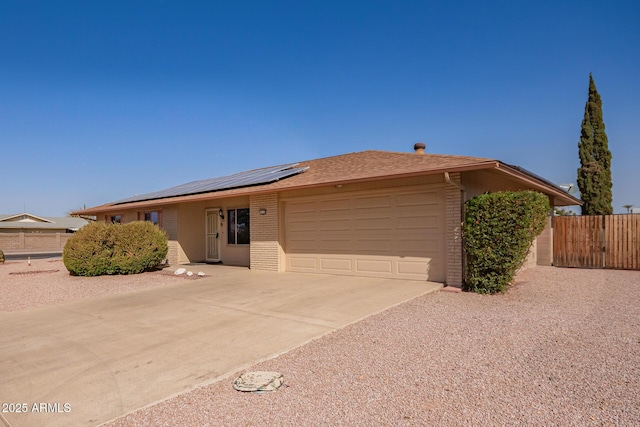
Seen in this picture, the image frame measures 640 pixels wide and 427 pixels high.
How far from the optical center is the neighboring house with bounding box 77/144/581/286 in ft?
28.8

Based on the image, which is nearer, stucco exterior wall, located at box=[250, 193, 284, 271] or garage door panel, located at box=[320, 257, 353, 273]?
garage door panel, located at box=[320, 257, 353, 273]

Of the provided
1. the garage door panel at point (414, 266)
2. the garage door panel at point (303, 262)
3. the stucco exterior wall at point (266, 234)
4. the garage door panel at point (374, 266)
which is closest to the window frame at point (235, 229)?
the stucco exterior wall at point (266, 234)

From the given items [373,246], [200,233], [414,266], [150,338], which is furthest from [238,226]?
[150,338]

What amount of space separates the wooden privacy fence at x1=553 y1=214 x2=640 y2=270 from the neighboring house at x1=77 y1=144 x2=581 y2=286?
57cm

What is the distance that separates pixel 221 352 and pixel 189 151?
17.9m

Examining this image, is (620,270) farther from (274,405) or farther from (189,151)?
(189,151)

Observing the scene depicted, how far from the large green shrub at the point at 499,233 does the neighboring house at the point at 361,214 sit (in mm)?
649

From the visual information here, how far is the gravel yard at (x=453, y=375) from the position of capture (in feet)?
9.76

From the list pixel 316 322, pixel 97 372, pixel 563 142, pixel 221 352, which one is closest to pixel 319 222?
pixel 316 322

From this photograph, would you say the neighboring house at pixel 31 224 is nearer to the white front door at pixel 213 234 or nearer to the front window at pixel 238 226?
the white front door at pixel 213 234

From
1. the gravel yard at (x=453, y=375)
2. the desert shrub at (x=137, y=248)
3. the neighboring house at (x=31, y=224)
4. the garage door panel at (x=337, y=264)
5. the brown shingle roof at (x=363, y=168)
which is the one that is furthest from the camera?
the neighboring house at (x=31, y=224)

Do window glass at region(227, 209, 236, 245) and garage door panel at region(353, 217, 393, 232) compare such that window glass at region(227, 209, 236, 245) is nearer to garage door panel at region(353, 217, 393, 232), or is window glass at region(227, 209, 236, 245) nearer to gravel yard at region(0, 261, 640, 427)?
garage door panel at region(353, 217, 393, 232)

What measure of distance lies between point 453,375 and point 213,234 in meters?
13.7

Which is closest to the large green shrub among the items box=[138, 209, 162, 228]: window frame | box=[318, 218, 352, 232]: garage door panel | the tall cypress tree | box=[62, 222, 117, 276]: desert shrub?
box=[318, 218, 352, 232]: garage door panel
